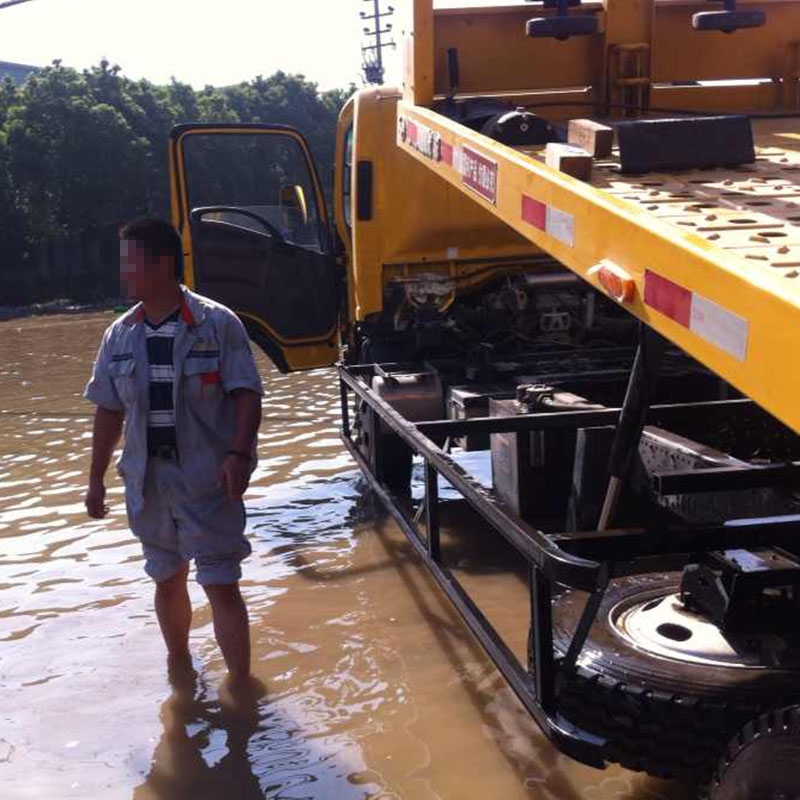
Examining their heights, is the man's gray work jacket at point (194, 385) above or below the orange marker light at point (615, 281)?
below

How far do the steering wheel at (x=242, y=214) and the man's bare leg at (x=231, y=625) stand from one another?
3247mm

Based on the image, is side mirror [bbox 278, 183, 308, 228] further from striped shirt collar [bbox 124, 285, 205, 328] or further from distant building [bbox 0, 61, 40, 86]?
distant building [bbox 0, 61, 40, 86]

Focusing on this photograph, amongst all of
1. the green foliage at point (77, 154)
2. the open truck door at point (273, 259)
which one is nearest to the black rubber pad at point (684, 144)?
the open truck door at point (273, 259)

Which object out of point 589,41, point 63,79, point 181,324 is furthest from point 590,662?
point 63,79

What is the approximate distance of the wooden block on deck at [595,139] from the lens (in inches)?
129

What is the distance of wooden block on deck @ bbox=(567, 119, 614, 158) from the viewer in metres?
3.28

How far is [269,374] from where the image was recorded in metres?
12.9

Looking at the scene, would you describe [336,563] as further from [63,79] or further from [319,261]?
[63,79]

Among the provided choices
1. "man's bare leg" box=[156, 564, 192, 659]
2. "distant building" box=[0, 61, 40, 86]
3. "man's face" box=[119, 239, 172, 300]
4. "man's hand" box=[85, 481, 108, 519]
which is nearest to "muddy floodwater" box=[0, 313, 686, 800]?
"man's bare leg" box=[156, 564, 192, 659]

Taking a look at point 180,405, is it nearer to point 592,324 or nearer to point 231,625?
point 231,625

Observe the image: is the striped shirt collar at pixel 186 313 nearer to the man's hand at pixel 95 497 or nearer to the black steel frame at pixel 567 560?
the man's hand at pixel 95 497

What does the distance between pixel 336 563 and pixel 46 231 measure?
33068 mm

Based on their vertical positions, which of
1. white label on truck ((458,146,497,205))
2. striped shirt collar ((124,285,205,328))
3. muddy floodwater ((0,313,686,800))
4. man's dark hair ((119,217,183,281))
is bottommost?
muddy floodwater ((0,313,686,800))

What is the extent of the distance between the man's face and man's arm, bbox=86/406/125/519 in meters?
0.48
